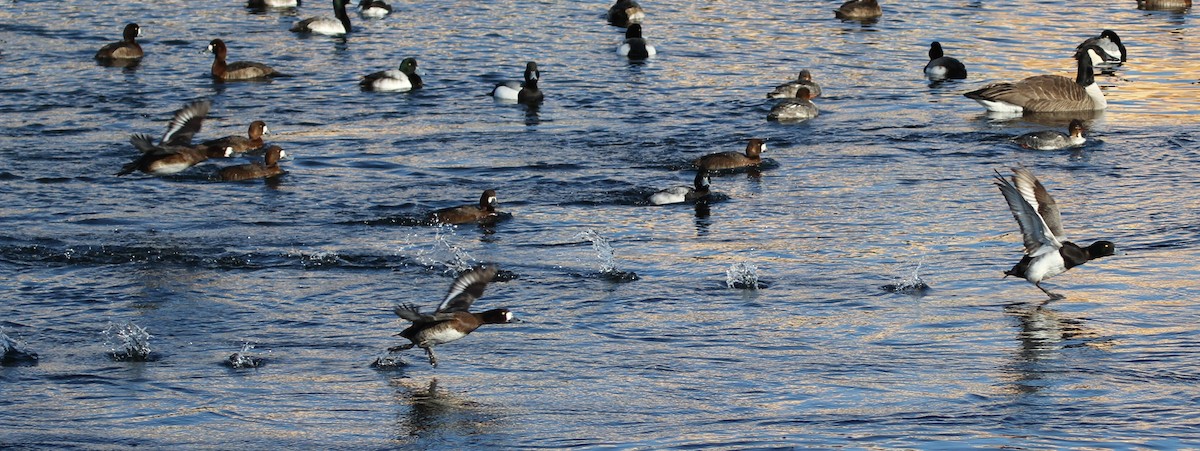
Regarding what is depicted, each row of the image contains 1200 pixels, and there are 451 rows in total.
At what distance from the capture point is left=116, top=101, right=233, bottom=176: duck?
Result: 17125 millimetres

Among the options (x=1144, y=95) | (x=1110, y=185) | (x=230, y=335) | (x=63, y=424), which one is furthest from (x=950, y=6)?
(x=63, y=424)

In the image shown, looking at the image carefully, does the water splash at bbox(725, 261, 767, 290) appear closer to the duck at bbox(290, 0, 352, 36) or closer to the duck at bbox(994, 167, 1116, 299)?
the duck at bbox(994, 167, 1116, 299)

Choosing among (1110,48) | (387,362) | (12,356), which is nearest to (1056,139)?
(1110,48)

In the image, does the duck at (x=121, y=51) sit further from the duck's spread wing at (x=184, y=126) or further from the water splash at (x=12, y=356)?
the water splash at (x=12, y=356)

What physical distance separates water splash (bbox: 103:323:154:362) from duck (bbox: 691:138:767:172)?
25.1 ft

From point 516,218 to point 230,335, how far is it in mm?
4705

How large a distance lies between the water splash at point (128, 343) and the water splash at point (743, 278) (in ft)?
15.4

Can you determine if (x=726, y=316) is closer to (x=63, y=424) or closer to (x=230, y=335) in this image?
(x=230, y=335)

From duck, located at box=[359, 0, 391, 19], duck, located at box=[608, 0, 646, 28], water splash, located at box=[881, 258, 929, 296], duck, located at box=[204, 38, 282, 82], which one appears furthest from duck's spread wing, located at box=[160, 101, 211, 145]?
duck, located at box=[359, 0, 391, 19]

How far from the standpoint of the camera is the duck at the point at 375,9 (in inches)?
1312

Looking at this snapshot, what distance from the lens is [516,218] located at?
54.9 ft

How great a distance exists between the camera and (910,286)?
1381cm

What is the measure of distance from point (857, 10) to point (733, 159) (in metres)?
14.4

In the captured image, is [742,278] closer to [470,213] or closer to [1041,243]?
[1041,243]
